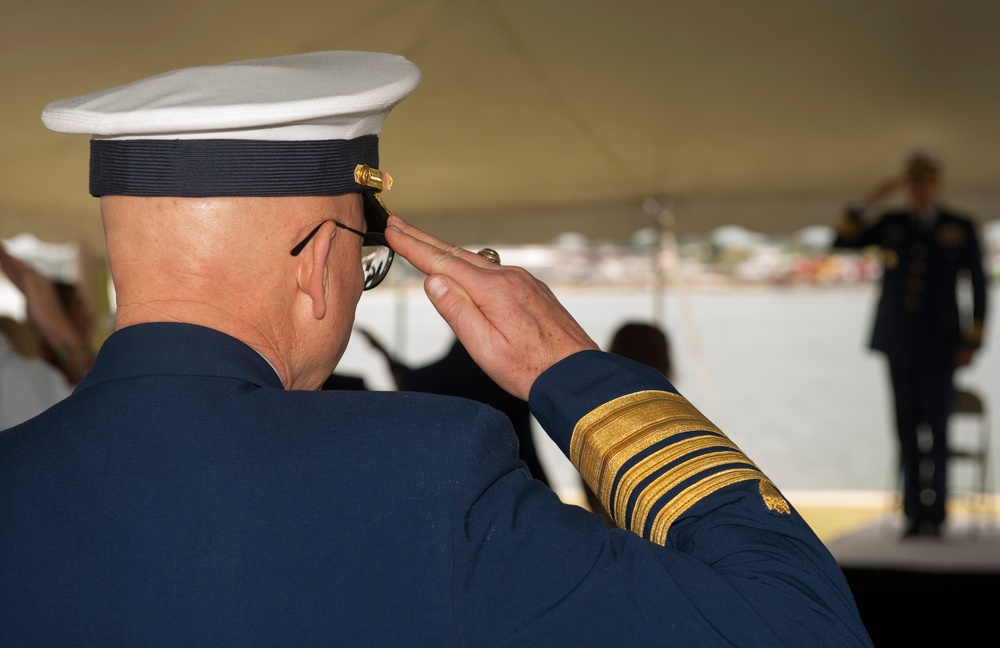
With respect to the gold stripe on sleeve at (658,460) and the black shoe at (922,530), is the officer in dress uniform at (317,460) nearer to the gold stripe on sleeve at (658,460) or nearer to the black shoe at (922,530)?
the gold stripe on sleeve at (658,460)

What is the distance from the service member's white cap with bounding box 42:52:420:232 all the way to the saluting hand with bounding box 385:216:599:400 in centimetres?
9

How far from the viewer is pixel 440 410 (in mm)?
719

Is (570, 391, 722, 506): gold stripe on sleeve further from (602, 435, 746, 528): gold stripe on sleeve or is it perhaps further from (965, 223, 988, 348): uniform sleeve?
(965, 223, 988, 348): uniform sleeve

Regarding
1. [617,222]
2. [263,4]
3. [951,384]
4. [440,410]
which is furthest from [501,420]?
A: [617,222]

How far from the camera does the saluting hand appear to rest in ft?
2.65

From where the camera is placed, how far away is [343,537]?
0.69 m

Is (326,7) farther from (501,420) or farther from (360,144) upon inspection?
(501,420)

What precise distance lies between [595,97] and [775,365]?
23.4 meters

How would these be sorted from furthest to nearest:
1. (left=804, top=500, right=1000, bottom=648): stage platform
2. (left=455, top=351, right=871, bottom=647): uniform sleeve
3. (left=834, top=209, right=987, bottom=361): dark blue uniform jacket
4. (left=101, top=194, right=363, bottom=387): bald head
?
(left=834, top=209, right=987, bottom=361): dark blue uniform jacket < (left=804, top=500, right=1000, bottom=648): stage platform < (left=101, top=194, right=363, bottom=387): bald head < (left=455, top=351, right=871, bottom=647): uniform sleeve

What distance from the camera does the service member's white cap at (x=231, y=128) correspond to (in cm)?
75

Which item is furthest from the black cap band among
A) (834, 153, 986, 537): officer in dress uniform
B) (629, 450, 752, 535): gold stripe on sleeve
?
(834, 153, 986, 537): officer in dress uniform

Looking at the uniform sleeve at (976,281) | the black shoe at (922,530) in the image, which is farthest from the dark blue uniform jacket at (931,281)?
the black shoe at (922,530)

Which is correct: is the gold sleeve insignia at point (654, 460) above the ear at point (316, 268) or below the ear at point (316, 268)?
below

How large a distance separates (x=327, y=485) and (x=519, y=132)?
4.33m
